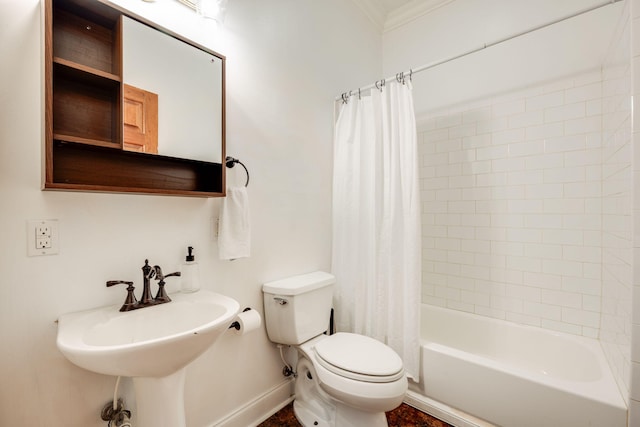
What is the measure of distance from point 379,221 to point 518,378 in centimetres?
105

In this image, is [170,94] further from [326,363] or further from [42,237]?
[326,363]

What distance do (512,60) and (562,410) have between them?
2068mm

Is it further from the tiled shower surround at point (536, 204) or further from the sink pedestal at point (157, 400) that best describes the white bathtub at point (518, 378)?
the sink pedestal at point (157, 400)

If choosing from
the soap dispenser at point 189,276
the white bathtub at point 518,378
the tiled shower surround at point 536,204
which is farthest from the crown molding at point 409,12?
the soap dispenser at point 189,276

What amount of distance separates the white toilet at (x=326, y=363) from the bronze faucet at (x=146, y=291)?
57cm

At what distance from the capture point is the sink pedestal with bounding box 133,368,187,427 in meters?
0.96

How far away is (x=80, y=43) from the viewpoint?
1020mm

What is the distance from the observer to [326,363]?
54.9 inches

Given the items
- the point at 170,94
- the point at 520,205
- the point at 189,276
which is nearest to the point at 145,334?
the point at 189,276

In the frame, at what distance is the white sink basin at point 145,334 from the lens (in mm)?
768

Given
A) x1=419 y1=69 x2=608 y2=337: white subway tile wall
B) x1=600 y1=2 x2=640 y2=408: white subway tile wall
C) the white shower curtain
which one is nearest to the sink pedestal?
the white shower curtain

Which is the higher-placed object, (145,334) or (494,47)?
(494,47)

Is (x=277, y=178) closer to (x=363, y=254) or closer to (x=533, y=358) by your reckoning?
(x=363, y=254)

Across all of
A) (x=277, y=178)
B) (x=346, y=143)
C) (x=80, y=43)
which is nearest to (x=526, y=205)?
(x=346, y=143)
